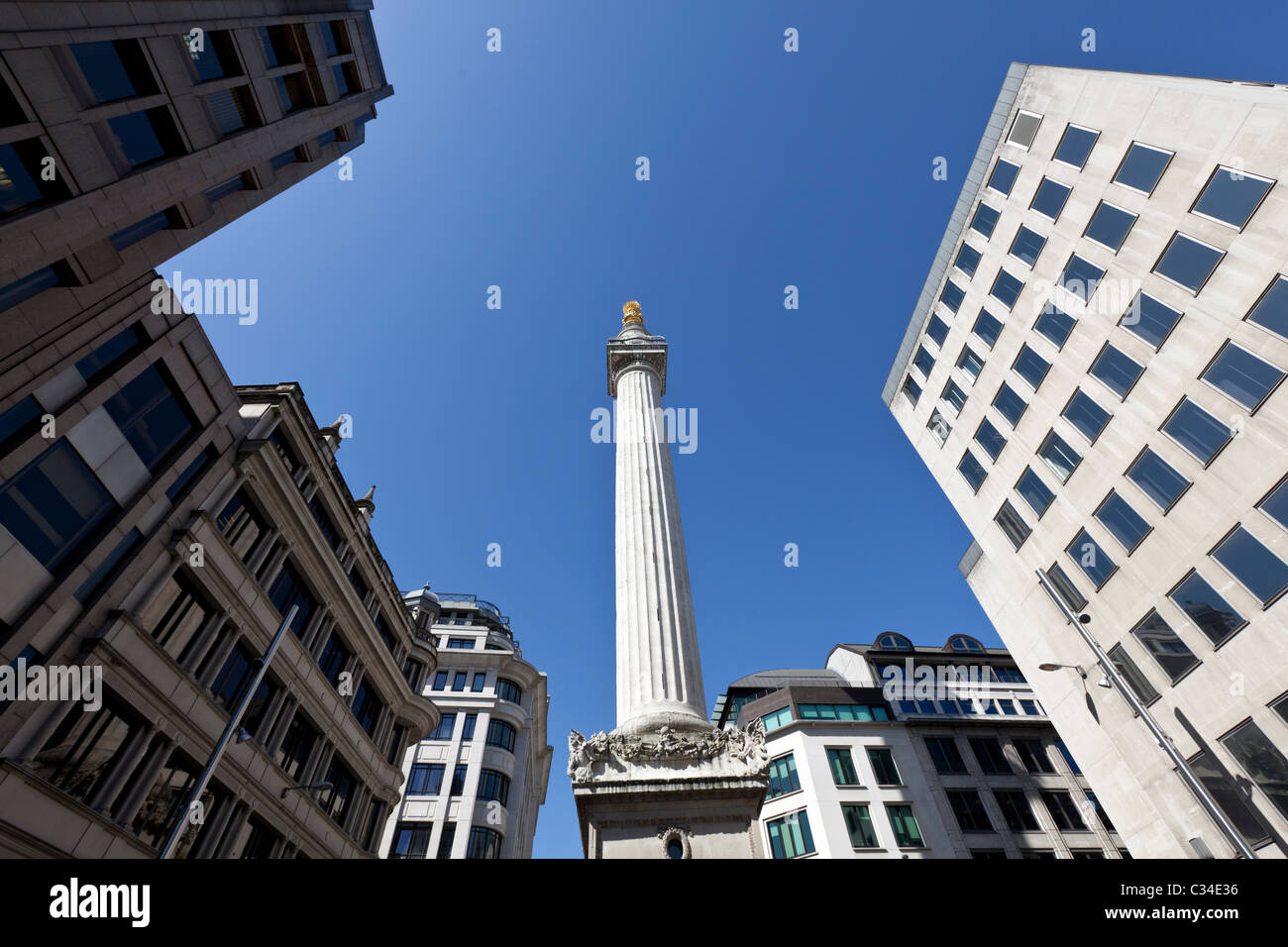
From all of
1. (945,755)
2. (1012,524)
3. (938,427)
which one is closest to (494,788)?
(945,755)

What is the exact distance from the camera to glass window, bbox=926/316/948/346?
3741 cm

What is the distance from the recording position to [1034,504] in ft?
98.3

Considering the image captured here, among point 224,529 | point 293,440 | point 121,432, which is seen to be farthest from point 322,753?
point 121,432

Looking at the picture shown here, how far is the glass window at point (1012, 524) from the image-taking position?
3082 cm

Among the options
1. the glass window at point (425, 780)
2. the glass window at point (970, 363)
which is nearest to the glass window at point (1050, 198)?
the glass window at point (970, 363)

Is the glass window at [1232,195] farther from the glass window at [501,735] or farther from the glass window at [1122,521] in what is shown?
the glass window at [501,735]

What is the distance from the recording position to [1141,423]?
80.2 feet

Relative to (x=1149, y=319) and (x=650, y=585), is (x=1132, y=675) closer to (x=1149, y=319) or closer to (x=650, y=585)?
(x=1149, y=319)

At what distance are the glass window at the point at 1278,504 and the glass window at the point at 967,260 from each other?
1906cm

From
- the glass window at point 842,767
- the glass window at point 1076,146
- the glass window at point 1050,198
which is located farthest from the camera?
the glass window at point 842,767

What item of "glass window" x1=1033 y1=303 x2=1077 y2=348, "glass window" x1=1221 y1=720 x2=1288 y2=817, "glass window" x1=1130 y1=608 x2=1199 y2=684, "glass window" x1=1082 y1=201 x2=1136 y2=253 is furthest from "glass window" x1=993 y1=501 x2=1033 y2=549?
"glass window" x1=1082 y1=201 x2=1136 y2=253
